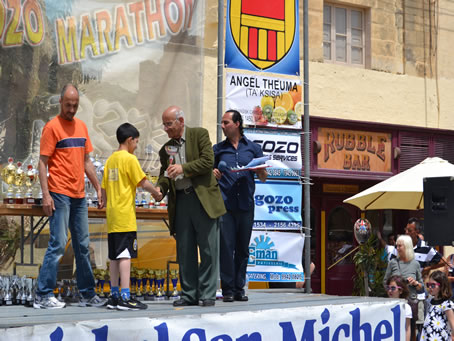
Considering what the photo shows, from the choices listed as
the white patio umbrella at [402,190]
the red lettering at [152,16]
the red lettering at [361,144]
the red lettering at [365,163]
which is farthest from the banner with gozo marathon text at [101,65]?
the red lettering at [365,163]

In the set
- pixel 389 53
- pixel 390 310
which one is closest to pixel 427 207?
pixel 390 310

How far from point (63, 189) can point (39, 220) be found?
1657 millimetres

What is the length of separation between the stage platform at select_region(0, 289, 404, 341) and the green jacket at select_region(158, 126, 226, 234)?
85cm

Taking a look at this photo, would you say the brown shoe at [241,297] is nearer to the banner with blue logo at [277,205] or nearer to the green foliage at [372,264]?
the banner with blue logo at [277,205]

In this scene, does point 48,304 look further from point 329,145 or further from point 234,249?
point 329,145

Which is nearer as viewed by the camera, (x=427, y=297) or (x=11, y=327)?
(x=11, y=327)

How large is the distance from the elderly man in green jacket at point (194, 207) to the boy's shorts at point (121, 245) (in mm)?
439

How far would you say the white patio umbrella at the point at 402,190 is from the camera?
11.0 m

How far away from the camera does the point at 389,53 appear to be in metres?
14.5

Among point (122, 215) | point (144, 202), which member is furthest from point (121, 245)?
point (144, 202)

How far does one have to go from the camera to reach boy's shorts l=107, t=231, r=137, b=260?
627 cm

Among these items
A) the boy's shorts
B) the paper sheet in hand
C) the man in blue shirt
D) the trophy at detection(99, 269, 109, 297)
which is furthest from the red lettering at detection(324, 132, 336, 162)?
the boy's shorts

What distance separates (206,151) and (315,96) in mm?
7252

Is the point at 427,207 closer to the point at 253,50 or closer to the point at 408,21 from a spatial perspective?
the point at 253,50
